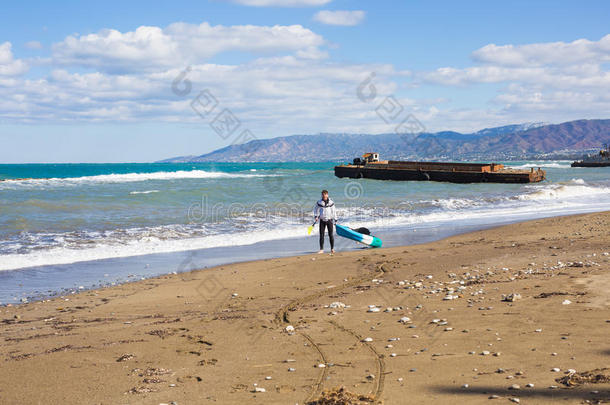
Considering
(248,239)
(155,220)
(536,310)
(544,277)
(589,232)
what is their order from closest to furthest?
(536,310), (544,277), (589,232), (248,239), (155,220)

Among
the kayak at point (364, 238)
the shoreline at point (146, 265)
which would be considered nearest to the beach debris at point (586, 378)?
the shoreline at point (146, 265)

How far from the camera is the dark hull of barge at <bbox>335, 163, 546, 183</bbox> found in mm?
55125

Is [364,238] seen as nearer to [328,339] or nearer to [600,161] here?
[328,339]

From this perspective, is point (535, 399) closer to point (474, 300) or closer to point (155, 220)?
point (474, 300)

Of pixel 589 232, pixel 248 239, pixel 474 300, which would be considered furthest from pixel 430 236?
pixel 474 300

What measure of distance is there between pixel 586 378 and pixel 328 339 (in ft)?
9.05

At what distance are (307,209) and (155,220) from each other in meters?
7.66

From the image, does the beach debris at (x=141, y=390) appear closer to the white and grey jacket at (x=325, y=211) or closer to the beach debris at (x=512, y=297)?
the beach debris at (x=512, y=297)

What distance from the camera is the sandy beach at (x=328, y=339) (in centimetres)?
→ 477

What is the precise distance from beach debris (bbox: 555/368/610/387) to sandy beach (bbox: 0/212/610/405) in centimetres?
2

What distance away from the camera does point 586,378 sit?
14.8 ft

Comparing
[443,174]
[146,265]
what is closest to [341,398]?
[146,265]

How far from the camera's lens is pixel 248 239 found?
56.7 ft

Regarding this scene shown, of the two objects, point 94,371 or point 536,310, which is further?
point 536,310
